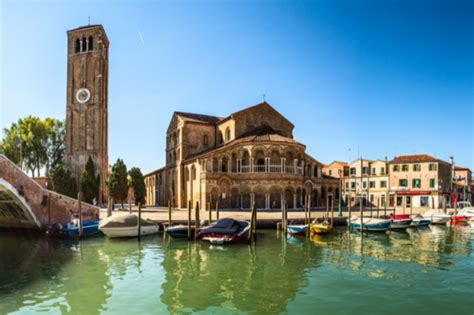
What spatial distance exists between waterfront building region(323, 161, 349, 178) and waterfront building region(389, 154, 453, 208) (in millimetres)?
6711

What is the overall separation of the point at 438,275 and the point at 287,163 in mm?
22569

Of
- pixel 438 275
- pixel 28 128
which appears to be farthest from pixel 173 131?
pixel 438 275

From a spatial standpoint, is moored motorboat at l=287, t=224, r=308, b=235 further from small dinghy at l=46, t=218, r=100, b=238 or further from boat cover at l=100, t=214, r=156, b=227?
small dinghy at l=46, t=218, r=100, b=238

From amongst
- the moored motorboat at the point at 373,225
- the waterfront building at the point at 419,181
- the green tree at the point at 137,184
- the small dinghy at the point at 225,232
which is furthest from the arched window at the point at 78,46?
the waterfront building at the point at 419,181

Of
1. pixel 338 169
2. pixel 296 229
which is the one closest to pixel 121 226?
pixel 296 229

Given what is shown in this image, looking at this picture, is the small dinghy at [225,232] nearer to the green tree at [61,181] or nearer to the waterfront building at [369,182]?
the green tree at [61,181]

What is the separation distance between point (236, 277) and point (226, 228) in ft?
23.5

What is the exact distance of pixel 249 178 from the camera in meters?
33.0

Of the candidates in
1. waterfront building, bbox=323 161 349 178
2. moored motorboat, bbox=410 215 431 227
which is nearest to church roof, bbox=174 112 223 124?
waterfront building, bbox=323 161 349 178

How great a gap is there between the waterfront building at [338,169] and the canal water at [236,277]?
28641mm

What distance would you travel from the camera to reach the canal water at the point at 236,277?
9.12m

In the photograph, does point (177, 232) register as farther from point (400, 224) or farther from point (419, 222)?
point (419, 222)

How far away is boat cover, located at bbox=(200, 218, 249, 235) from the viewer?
1873 centimetres

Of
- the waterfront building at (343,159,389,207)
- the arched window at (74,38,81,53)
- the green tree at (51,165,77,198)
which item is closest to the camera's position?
the green tree at (51,165,77,198)
